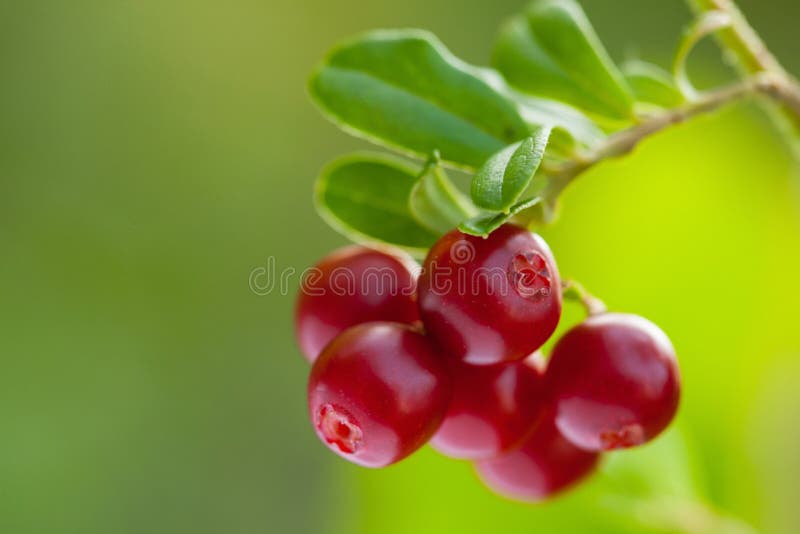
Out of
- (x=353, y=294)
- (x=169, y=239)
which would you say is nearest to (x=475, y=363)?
(x=353, y=294)

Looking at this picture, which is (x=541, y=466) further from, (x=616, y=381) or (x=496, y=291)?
(x=496, y=291)

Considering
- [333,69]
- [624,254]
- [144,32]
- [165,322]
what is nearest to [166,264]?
[165,322]

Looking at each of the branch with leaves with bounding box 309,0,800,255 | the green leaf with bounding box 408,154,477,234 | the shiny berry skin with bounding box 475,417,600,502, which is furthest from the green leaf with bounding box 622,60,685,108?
the shiny berry skin with bounding box 475,417,600,502

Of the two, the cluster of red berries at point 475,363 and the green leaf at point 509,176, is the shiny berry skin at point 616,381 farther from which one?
the green leaf at point 509,176

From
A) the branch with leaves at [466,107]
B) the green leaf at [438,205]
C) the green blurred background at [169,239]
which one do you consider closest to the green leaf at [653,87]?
the branch with leaves at [466,107]

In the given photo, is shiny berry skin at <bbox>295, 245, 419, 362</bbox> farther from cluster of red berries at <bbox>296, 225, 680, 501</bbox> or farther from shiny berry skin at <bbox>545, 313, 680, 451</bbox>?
shiny berry skin at <bbox>545, 313, 680, 451</bbox>
